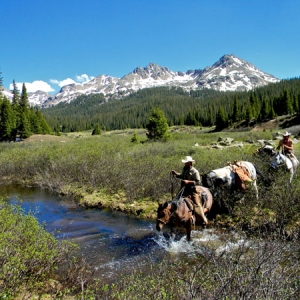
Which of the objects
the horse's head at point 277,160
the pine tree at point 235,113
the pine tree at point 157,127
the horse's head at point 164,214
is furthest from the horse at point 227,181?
the pine tree at point 235,113

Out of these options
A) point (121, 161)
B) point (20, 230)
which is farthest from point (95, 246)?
point (121, 161)

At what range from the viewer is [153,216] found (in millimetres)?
12039

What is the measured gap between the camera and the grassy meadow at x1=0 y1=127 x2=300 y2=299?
432 centimetres

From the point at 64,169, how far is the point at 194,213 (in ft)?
42.2

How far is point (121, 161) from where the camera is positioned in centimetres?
1827

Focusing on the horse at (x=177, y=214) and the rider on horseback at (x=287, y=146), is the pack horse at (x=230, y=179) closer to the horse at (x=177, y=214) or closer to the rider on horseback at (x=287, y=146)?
the horse at (x=177, y=214)

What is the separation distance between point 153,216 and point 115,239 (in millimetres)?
2680

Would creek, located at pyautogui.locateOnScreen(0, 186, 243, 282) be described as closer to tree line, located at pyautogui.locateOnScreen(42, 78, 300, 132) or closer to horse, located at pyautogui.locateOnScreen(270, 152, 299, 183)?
horse, located at pyautogui.locateOnScreen(270, 152, 299, 183)

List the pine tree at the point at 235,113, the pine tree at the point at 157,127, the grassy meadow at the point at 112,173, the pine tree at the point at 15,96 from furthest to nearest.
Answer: the pine tree at the point at 235,113 → the pine tree at the point at 15,96 → the pine tree at the point at 157,127 → the grassy meadow at the point at 112,173

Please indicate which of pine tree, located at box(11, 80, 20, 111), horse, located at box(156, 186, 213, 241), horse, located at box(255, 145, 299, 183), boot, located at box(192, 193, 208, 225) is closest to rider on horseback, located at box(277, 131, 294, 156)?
horse, located at box(255, 145, 299, 183)

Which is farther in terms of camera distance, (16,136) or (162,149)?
(16,136)

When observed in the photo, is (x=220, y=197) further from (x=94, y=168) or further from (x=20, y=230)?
(x=94, y=168)

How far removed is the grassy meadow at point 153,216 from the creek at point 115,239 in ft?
1.79

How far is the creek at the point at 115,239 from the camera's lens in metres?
7.84
